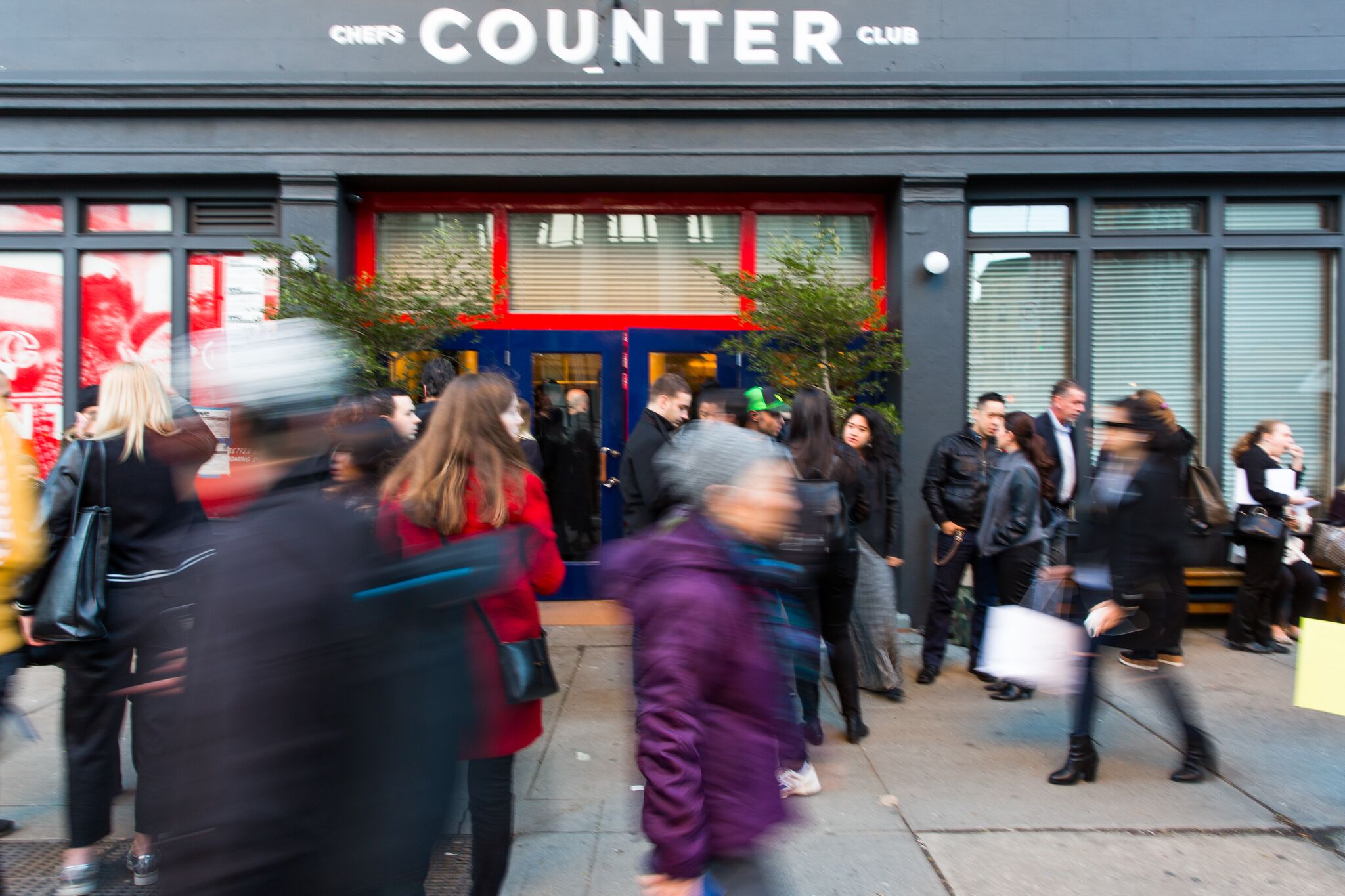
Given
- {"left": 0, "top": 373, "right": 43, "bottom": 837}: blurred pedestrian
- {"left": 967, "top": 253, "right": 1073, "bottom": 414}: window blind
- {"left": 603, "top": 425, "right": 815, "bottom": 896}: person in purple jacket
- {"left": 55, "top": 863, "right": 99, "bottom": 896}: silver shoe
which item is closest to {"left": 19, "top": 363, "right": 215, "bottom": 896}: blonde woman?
{"left": 55, "top": 863, "right": 99, "bottom": 896}: silver shoe

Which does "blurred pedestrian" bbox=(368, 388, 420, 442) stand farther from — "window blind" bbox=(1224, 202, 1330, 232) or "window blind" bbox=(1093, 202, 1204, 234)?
"window blind" bbox=(1224, 202, 1330, 232)

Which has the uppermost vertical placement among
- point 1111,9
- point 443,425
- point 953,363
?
point 1111,9

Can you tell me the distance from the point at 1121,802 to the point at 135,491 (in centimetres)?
470

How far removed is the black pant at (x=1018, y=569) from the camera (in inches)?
222

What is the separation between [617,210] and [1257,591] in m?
6.13

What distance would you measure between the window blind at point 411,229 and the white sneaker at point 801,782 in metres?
5.47

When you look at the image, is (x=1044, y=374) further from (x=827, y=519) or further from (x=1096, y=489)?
(x=827, y=519)

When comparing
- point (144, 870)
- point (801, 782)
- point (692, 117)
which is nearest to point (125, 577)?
point (144, 870)

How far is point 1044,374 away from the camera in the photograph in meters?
7.68

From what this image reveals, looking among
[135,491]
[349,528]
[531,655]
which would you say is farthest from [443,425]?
[135,491]

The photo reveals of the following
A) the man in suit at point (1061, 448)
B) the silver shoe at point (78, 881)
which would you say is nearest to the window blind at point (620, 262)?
the man in suit at point (1061, 448)

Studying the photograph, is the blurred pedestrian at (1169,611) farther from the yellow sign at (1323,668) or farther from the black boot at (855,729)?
the black boot at (855,729)

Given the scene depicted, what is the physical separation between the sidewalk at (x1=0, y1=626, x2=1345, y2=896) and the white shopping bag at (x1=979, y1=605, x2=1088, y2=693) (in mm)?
420

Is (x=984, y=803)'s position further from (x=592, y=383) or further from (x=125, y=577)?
(x=592, y=383)
